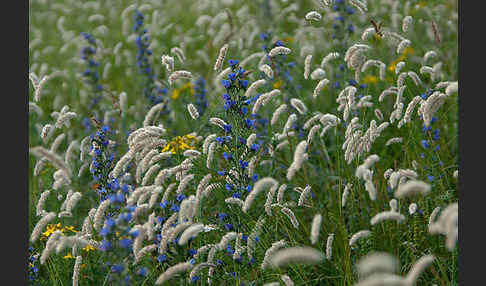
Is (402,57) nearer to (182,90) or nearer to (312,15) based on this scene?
(312,15)

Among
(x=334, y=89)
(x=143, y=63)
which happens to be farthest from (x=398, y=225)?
(x=143, y=63)

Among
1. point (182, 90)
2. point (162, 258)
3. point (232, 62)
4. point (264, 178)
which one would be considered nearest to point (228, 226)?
point (162, 258)

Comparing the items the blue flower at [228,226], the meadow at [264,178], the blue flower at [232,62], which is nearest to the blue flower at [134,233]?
the meadow at [264,178]

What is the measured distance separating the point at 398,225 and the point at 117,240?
184 centimetres

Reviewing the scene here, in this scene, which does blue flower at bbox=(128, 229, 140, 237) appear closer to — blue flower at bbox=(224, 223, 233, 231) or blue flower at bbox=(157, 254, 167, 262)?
blue flower at bbox=(157, 254, 167, 262)

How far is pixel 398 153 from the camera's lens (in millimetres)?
4441

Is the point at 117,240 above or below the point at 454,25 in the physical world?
below

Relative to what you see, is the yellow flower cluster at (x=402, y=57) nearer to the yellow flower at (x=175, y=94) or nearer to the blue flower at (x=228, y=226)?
the yellow flower at (x=175, y=94)

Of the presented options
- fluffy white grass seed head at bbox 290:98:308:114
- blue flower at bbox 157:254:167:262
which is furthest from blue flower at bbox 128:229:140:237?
fluffy white grass seed head at bbox 290:98:308:114

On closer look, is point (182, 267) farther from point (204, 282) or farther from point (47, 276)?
point (47, 276)

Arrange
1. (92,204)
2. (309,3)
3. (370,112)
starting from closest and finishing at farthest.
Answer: (92,204)
(370,112)
(309,3)

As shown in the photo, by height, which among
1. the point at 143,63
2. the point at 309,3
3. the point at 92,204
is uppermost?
the point at 309,3

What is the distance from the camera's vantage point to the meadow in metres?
2.73

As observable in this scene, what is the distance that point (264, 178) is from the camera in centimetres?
253
